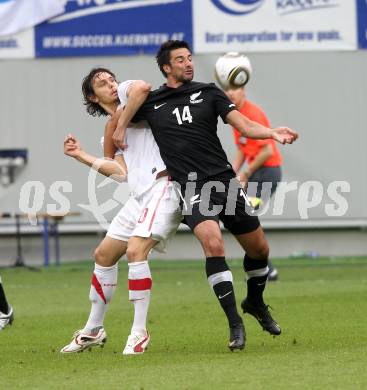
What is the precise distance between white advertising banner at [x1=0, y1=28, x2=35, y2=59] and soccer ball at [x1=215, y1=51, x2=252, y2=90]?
20.2 ft

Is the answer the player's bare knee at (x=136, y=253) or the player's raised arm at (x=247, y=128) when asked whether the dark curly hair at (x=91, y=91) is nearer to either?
the player's raised arm at (x=247, y=128)

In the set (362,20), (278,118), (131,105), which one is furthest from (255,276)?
(362,20)

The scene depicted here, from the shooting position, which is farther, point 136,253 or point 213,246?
point 136,253

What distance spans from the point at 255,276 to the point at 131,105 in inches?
67.4

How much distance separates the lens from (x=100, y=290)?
30.1 feet

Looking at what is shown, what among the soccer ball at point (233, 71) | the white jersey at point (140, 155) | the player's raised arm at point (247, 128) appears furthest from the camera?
the soccer ball at point (233, 71)

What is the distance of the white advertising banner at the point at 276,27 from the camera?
19.7 metres

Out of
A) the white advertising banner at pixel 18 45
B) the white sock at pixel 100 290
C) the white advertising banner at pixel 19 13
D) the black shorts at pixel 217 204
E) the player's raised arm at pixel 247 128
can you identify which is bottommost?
the white sock at pixel 100 290

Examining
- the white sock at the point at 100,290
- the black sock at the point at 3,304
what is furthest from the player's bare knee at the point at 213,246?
the black sock at the point at 3,304

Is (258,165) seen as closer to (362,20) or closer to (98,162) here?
(362,20)

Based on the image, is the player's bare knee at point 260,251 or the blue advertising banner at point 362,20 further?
the blue advertising banner at point 362,20

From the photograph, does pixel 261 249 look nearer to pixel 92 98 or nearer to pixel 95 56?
pixel 92 98

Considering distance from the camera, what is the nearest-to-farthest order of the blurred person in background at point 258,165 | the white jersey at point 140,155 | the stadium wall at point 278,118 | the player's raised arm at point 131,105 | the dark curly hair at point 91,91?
the player's raised arm at point 131,105
the white jersey at point 140,155
the dark curly hair at point 91,91
the blurred person in background at point 258,165
the stadium wall at point 278,118

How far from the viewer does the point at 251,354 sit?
8.39 metres
